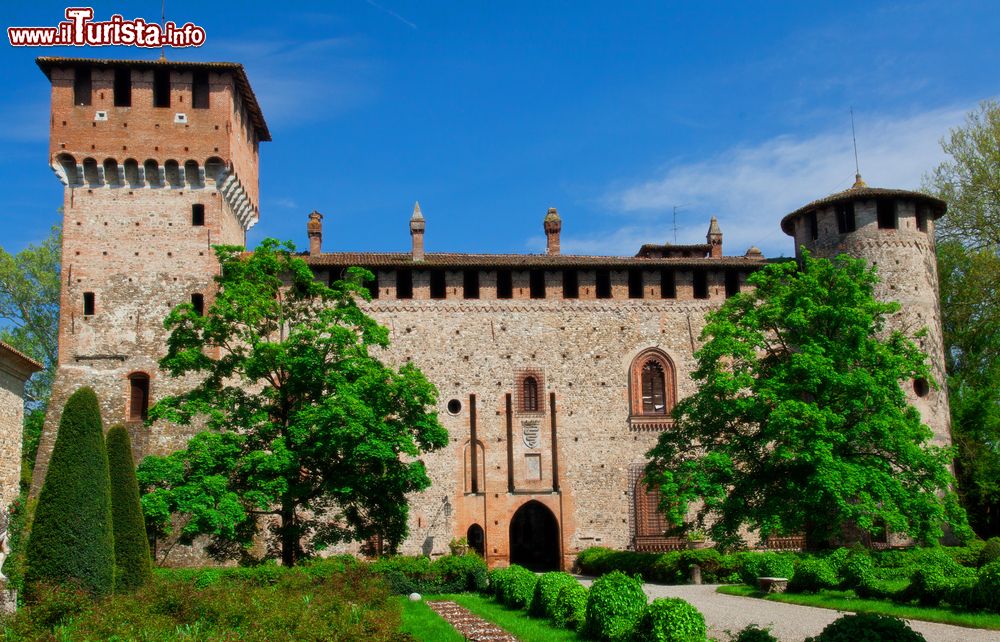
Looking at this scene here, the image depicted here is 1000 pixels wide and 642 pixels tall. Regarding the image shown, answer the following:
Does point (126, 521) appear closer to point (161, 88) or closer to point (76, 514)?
point (76, 514)

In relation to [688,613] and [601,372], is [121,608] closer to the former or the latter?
[688,613]

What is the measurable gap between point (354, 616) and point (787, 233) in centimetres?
2737

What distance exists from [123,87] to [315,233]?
8095 mm

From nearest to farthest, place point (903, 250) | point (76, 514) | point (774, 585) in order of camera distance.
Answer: point (76, 514)
point (774, 585)
point (903, 250)

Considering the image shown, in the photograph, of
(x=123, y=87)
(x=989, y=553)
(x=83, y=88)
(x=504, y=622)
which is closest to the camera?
(x=504, y=622)

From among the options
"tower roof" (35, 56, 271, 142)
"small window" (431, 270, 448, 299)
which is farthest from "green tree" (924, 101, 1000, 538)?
"tower roof" (35, 56, 271, 142)

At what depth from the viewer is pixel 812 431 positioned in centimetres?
2534

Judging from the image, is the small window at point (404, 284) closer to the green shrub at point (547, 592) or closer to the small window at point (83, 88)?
the small window at point (83, 88)

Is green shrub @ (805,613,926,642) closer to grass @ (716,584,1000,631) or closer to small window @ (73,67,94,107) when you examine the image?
grass @ (716,584,1000,631)

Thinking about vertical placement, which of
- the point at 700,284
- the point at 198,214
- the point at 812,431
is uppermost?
the point at 198,214

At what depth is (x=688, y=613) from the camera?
44.5ft

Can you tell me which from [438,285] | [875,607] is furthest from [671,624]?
[438,285]

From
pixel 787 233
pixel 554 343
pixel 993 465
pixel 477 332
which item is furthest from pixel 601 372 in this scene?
pixel 993 465

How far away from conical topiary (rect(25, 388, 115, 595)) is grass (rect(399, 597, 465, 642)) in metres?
5.46
